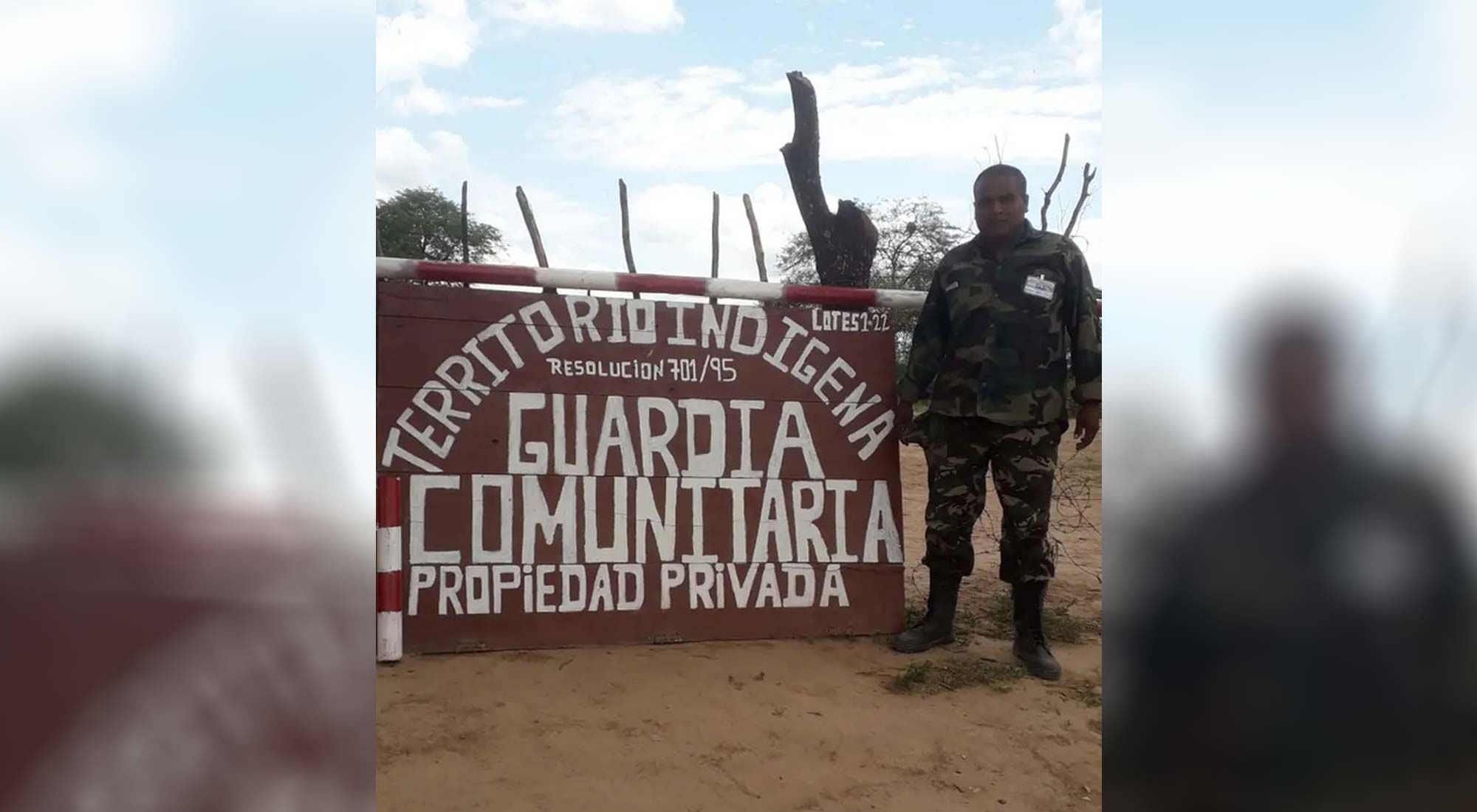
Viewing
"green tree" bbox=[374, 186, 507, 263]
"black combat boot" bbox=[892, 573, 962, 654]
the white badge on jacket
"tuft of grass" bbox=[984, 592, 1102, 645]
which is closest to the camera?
the white badge on jacket

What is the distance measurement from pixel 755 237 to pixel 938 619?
2.50 meters

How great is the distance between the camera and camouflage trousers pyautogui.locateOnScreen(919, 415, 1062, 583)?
3.14 meters

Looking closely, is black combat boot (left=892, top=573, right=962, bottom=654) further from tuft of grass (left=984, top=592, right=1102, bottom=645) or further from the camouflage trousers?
tuft of grass (left=984, top=592, right=1102, bottom=645)

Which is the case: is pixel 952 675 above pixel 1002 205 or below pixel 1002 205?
below

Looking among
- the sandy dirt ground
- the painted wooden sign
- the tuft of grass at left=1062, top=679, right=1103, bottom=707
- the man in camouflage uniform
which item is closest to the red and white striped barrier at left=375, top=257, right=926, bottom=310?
the painted wooden sign

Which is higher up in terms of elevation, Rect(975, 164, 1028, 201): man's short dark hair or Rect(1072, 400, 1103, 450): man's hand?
Rect(975, 164, 1028, 201): man's short dark hair

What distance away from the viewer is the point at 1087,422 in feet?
10.6

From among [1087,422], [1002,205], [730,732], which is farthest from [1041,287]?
[730,732]

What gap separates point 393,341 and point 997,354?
7.38ft

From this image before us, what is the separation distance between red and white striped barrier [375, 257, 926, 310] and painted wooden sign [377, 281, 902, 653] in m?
0.06

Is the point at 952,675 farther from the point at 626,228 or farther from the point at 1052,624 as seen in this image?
the point at 626,228

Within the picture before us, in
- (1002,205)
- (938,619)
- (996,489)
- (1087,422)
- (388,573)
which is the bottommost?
(938,619)
